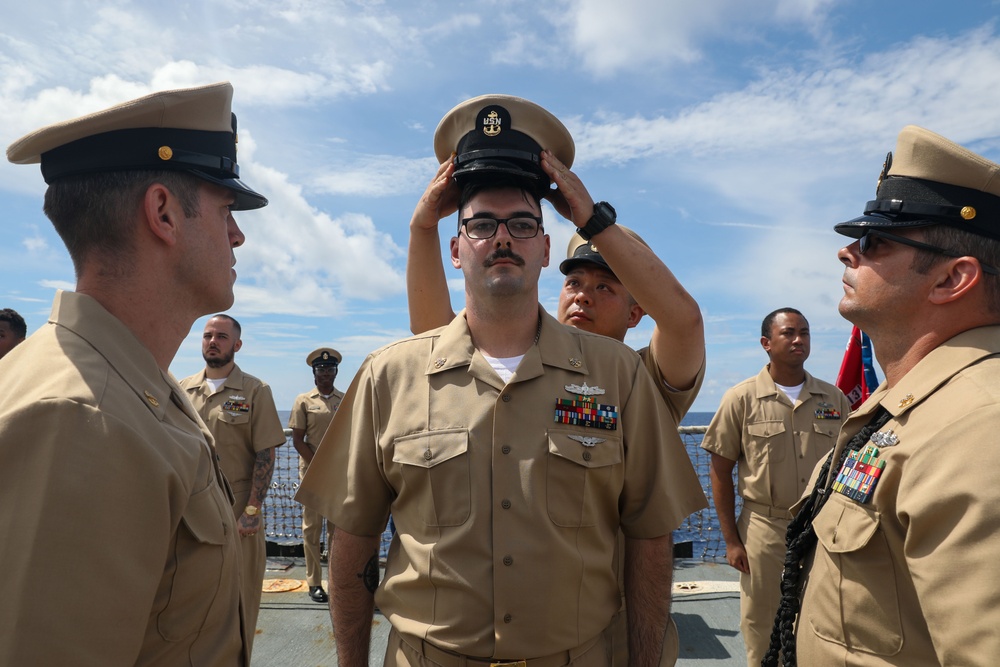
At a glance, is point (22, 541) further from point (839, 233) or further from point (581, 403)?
point (839, 233)

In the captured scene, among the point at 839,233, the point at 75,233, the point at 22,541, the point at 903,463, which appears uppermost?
the point at 839,233

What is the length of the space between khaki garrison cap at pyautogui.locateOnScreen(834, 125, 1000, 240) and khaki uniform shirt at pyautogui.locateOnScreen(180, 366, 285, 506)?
5.50m

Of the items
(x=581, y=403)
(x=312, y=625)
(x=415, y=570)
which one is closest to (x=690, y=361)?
(x=581, y=403)

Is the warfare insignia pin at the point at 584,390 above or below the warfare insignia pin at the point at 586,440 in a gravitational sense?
above

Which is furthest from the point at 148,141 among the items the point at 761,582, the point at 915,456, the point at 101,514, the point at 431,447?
the point at 761,582

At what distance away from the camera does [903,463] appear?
177 centimetres

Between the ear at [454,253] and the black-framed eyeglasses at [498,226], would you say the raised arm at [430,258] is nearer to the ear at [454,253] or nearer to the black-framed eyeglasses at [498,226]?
the ear at [454,253]

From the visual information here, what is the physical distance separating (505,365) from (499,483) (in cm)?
45

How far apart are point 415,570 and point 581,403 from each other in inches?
31.0

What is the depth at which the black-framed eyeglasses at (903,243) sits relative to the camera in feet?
6.43

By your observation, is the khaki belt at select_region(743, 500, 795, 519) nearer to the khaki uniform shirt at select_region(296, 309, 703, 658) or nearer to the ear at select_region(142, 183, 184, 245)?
the khaki uniform shirt at select_region(296, 309, 703, 658)

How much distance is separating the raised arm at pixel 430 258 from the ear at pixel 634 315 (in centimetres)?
90

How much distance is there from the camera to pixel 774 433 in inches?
212

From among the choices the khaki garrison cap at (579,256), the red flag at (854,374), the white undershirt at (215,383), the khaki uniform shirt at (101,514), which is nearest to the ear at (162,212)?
the khaki uniform shirt at (101,514)
